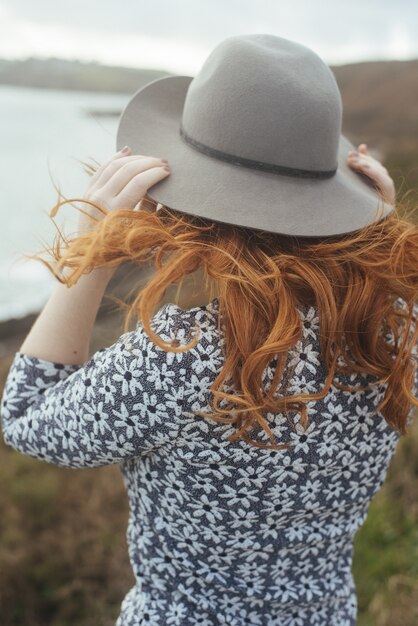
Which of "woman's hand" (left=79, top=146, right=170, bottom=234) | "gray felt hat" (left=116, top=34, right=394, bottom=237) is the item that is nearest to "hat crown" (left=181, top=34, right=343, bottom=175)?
"gray felt hat" (left=116, top=34, right=394, bottom=237)

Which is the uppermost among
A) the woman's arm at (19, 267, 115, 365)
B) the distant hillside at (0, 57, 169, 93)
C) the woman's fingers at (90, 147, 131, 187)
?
the woman's fingers at (90, 147, 131, 187)

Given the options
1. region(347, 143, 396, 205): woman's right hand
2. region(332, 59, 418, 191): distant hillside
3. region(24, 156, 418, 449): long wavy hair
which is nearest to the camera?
region(24, 156, 418, 449): long wavy hair

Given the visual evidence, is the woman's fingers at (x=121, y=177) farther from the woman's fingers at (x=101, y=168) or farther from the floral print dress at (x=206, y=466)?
the floral print dress at (x=206, y=466)

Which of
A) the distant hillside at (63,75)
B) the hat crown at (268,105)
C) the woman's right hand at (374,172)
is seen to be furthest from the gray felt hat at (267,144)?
the distant hillside at (63,75)

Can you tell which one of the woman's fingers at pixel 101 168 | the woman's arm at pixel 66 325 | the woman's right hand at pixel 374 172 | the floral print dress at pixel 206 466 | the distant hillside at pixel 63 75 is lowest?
the distant hillside at pixel 63 75

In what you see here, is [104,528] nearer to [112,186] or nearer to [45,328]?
[45,328]

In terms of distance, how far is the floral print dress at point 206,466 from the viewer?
3.18ft

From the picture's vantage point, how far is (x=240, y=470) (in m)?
1.05

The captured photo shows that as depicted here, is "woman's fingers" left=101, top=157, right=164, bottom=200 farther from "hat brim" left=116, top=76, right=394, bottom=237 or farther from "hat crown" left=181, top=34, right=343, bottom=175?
"hat crown" left=181, top=34, right=343, bottom=175

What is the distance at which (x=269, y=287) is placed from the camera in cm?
95

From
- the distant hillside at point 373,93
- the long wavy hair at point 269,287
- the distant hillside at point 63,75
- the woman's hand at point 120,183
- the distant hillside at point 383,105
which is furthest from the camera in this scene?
the distant hillside at point 63,75

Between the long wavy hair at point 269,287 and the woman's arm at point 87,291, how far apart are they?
0.04 meters

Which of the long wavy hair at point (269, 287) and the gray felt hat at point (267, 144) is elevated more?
the gray felt hat at point (267, 144)

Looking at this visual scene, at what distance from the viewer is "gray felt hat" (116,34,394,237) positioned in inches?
41.9
